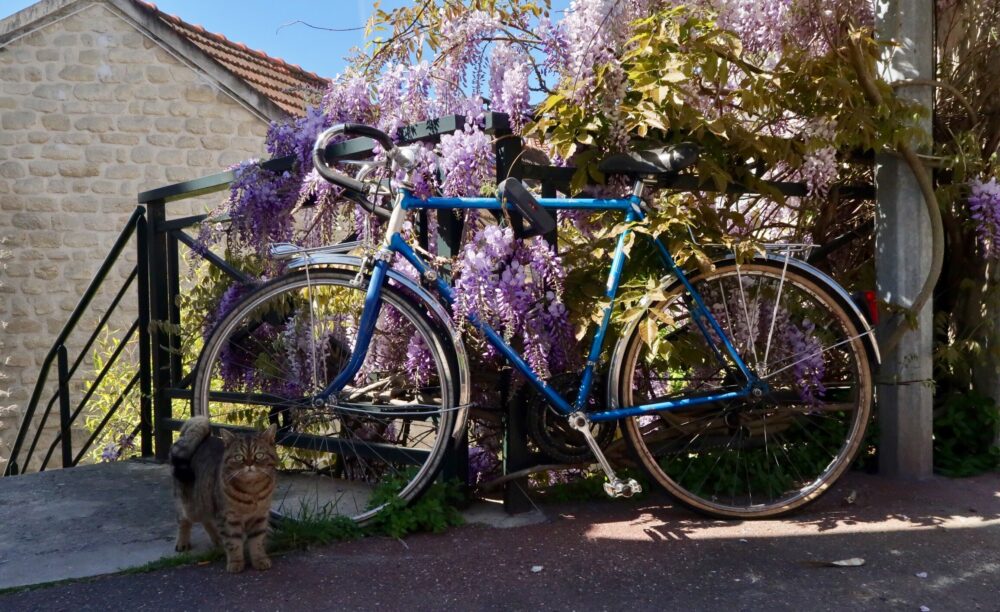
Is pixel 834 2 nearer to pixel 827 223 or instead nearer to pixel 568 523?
pixel 827 223

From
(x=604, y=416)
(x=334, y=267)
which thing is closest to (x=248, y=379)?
(x=334, y=267)

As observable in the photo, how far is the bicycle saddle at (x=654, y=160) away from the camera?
107 inches

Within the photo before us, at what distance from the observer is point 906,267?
3.20m

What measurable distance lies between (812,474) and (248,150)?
8.14 meters

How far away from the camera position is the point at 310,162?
10.3 ft

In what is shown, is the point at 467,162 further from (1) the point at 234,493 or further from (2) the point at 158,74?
(2) the point at 158,74

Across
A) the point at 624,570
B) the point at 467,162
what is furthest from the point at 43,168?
the point at 624,570

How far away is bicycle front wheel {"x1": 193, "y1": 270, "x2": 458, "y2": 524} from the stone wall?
19.6 feet

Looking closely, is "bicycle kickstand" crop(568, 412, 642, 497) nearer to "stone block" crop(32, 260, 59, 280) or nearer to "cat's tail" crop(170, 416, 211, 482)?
"cat's tail" crop(170, 416, 211, 482)

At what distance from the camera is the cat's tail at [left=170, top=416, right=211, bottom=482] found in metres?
2.55

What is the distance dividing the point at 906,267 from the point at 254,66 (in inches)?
374

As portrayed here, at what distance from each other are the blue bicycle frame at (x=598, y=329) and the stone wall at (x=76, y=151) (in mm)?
6607

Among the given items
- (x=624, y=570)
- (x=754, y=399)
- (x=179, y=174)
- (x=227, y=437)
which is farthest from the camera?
(x=179, y=174)

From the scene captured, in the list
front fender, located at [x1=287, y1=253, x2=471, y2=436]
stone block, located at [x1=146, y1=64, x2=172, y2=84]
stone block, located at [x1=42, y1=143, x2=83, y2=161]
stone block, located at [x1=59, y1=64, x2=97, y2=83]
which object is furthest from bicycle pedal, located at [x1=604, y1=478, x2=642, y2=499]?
stone block, located at [x1=59, y1=64, x2=97, y2=83]
